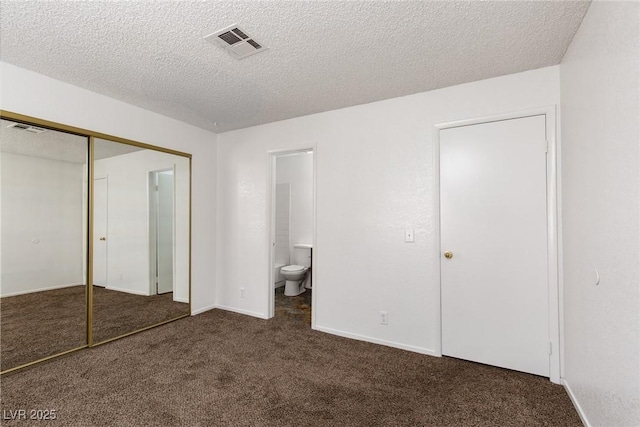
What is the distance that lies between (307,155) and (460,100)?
10.2 ft

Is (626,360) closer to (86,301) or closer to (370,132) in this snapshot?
(370,132)

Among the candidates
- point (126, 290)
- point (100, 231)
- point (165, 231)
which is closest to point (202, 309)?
point (126, 290)

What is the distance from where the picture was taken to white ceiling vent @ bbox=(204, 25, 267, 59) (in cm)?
190

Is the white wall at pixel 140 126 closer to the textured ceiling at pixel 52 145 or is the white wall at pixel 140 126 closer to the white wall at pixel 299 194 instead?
the textured ceiling at pixel 52 145

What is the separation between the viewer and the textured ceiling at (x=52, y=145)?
93.0 inches

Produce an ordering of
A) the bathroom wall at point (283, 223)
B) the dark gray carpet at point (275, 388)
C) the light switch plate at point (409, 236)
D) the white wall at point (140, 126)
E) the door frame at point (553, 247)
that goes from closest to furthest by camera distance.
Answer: the dark gray carpet at point (275, 388), the door frame at point (553, 247), the white wall at point (140, 126), the light switch plate at point (409, 236), the bathroom wall at point (283, 223)

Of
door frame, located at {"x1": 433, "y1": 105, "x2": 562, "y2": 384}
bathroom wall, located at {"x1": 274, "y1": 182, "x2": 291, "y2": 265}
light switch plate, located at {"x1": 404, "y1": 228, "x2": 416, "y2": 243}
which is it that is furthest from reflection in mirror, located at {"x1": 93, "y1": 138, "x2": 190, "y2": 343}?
door frame, located at {"x1": 433, "y1": 105, "x2": 562, "y2": 384}

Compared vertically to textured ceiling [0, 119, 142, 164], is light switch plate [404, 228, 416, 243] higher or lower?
lower

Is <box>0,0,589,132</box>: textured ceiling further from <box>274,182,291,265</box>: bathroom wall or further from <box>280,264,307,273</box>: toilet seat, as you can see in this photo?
<box>280,264,307,273</box>: toilet seat

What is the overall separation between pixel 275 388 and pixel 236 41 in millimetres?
2472

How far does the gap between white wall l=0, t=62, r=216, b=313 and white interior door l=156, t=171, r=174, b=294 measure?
0.88 ft

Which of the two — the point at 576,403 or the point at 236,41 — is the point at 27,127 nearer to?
the point at 236,41

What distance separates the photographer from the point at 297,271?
15.6ft

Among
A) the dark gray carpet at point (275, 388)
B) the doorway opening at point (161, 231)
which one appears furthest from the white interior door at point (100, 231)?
the dark gray carpet at point (275, 388)
